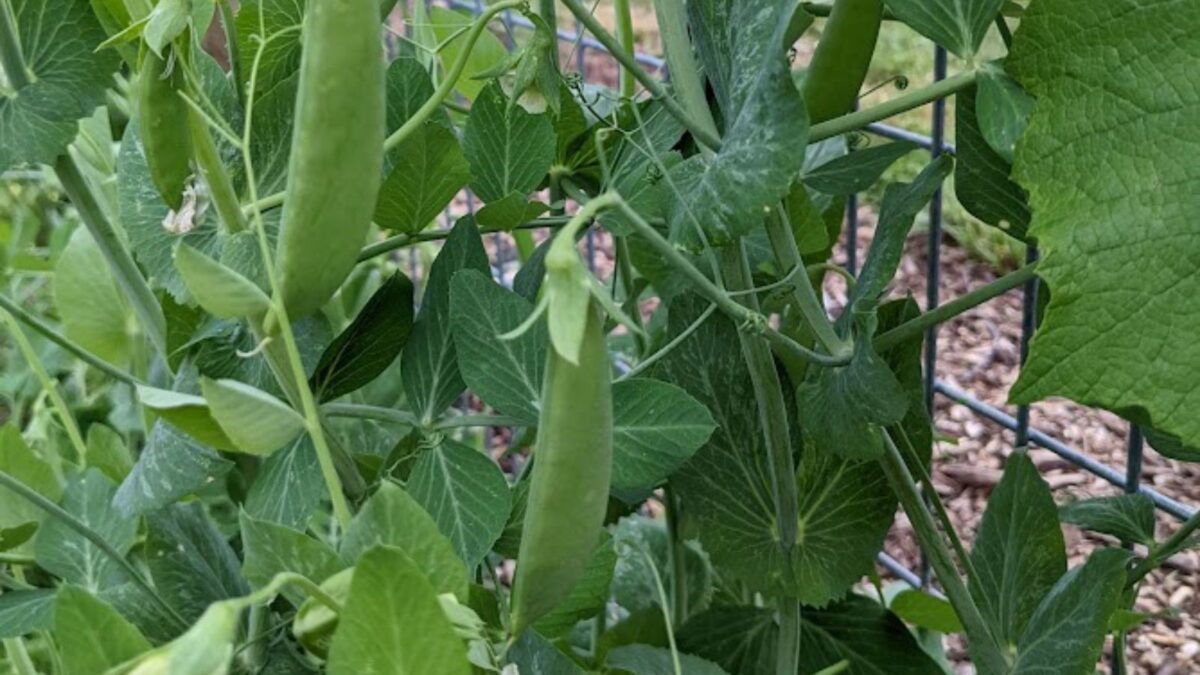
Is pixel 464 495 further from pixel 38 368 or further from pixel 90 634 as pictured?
pixel 38 368

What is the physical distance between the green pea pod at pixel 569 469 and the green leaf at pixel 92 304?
0.70 meters

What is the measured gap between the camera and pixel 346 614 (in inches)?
14.7

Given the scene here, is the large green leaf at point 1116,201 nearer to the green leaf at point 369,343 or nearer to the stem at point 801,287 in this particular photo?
the stem at point 801,287

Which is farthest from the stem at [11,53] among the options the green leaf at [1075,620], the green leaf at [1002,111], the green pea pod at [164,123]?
the green leaf at [1075,620]

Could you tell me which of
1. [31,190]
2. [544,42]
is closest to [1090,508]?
[544,42]

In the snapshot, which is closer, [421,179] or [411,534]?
[411,534]

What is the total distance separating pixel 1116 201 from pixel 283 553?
0.33 metres

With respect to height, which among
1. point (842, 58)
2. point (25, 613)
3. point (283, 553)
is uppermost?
point (842, 58)

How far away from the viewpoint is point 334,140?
0.43m

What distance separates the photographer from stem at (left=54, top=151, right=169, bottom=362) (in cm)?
69

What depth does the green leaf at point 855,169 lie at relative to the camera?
2.30ft

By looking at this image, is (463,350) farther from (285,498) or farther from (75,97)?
(75,97)

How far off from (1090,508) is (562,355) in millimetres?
457

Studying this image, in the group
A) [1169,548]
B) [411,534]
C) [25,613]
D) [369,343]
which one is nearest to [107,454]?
[25,613]
